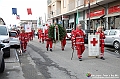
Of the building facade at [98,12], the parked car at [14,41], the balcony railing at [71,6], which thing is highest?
the balcony railing at [71,6]

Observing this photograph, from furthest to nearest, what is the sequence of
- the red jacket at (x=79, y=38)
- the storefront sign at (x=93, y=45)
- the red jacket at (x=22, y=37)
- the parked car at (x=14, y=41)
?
the parked car at (x=14, y=41)
the red jacket at (x=22, y=37)
the storefront sign at (x=93, y=45)
the red jacket at (x=79, y=38)

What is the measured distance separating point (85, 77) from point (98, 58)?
405 cm

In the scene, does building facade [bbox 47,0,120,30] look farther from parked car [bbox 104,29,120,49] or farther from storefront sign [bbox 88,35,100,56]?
storefront sign [bbox 88,35,100,56]

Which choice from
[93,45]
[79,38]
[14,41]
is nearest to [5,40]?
[79,38]

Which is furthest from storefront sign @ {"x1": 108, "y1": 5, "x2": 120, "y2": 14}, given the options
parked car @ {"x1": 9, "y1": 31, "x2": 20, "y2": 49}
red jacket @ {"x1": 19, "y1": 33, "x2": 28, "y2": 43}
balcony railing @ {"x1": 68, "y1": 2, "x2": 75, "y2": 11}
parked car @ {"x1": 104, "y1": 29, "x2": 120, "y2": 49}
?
red jacket @ {"x1": 19, "y1": 33, "x2": 28, "y2": 43}

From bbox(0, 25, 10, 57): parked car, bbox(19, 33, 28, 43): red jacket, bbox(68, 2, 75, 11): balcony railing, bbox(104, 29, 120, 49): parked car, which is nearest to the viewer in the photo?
bbox(0, 25, 10, 57): parked car

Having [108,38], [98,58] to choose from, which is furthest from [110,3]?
[98,58]

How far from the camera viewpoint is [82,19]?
33312 millimetres

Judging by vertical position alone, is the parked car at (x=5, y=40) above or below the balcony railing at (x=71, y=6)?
below

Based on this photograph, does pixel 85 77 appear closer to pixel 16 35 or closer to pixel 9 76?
pixel 9 76

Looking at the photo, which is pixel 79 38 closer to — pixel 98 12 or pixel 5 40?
pixel 5 40

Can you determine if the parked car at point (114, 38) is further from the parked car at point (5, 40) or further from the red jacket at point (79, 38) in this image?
the parked car at point (5, 40)

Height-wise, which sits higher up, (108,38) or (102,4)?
(102,4)

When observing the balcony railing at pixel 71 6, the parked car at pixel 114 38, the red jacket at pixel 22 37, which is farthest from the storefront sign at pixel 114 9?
the red jacket at pixel 22 37
